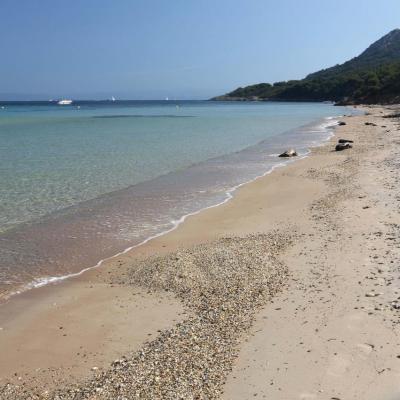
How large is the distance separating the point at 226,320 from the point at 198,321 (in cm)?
39

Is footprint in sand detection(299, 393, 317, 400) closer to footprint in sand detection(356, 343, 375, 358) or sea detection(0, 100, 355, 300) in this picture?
footprint in sand detection(356, 343, 375, 358)

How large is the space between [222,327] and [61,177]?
15034 millimetres

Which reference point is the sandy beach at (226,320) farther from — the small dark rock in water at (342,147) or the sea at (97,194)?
the small dark rock in water at (342,147)

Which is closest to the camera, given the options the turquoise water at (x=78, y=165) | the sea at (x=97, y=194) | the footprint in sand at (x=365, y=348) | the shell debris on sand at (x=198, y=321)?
the shell debris on sand at (x=198, y=321)

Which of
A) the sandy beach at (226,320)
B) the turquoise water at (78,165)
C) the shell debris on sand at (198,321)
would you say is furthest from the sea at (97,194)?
the shell debris on sand at (198,321)

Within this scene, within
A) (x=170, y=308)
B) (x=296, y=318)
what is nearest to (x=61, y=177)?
(x=170, y=308)

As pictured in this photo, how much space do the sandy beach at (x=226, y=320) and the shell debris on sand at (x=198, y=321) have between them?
20 mm

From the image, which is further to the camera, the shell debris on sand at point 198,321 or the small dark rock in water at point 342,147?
the small dark rock in water at point 342,147

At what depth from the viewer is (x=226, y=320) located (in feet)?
22.0

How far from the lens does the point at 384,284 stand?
7492 mm

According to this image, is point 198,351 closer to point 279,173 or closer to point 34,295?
point 34,295

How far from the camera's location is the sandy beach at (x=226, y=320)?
526 cm

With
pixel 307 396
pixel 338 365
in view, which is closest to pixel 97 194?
pixel 338 365

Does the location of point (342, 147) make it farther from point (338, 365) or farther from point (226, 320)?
point (338, 365)
